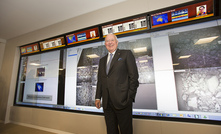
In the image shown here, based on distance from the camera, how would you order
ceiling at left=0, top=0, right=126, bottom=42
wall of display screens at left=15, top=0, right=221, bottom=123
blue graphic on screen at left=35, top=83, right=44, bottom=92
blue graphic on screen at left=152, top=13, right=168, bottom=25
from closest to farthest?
wall of display screens at left=15, top=0, right=221, bottom=123, blue graphic on screen at left=152, top=13, right=168, bottom=25, ceiling at left=0, top=0, right=126, bottom=42, blue graphic on screen at left=35, top=83, right=44, bottom=92

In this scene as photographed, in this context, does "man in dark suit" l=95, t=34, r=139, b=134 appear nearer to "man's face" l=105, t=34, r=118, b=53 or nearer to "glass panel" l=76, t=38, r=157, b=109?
"man's face" l=105, t=34, r=118, b=53

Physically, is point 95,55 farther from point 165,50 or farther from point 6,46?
point 6,46

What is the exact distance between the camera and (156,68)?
1650mm

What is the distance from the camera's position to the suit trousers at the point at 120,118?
3.59 ft

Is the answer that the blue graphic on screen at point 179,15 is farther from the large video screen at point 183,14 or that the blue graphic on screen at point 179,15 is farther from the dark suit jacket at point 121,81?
the dark suit jacket at point 121,81

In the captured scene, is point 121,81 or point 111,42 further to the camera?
point 111,42

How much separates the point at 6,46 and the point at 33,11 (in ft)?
7.32

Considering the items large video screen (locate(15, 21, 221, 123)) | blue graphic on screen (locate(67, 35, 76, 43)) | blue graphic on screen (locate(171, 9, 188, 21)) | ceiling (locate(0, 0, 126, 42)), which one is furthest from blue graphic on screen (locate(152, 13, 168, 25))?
blue graphic on screen (locate(67, 35, 76, 43))

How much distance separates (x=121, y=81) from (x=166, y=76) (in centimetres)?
88

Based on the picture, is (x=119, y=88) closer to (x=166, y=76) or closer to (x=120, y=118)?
(x=120, y=118)

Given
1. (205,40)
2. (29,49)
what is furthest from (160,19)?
(29,49)

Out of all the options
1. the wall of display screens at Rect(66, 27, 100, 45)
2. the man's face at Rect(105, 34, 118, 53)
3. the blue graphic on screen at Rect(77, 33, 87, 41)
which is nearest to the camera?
the man's face at Rect(105, 34, 118, 53)

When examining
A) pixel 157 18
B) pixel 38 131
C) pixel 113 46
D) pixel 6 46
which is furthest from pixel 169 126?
pixel 6 46

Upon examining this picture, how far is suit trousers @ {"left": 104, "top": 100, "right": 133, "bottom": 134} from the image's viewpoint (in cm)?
109
